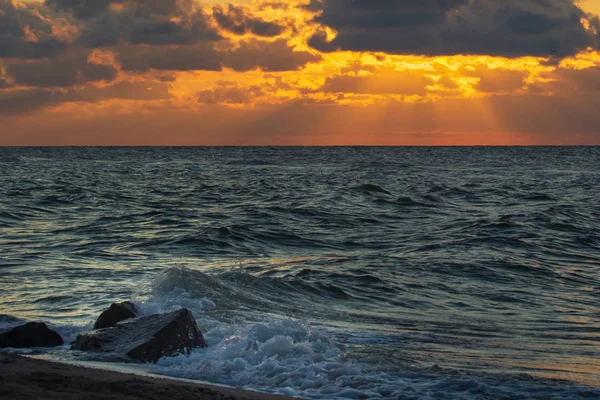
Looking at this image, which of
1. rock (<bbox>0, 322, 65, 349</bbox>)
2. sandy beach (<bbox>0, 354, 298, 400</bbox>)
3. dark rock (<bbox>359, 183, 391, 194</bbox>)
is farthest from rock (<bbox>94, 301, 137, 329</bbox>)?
dark rock (<bbox>359, 183, 391, 194</bbox>)

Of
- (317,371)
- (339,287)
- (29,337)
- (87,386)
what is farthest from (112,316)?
(339,287)

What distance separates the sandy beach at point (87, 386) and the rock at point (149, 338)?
1.15 meters

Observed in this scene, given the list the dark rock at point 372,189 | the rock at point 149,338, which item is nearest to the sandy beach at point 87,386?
the rock at point 149,338

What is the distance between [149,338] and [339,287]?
603 cm

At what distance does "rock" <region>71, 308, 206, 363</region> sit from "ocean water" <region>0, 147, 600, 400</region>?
20 centimetres

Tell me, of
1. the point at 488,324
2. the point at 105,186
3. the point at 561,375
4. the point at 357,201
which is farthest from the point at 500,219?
the point at 105,186

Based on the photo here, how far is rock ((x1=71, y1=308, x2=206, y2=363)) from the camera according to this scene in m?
8.37

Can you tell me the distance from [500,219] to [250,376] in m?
19.1

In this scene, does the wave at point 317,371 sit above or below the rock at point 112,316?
below

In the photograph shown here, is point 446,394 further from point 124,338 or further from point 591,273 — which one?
point 591,273

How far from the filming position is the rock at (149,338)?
837cm

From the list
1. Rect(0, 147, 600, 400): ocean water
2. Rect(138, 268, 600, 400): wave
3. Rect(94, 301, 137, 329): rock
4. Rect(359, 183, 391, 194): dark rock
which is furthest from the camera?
Rect(359, 183, 391, 194): dark rock

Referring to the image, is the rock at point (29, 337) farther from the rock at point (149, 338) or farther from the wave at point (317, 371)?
the wave at point (317, 371)

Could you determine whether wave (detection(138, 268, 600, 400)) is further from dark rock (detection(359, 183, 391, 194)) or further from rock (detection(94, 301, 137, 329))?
dark rock (detection(359, 183, 391, 194))
